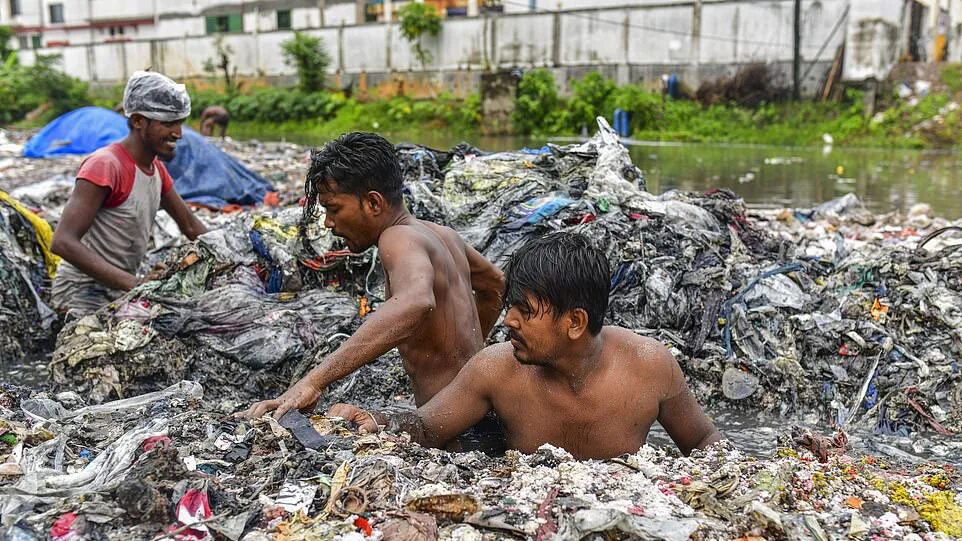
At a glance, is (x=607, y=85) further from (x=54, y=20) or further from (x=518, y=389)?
(x=54, y=20)

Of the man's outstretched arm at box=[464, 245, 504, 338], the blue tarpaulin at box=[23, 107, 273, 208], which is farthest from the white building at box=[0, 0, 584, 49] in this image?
the man's outstretched arm at box=[464, 245, 504, 338]

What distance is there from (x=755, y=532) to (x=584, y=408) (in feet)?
2.23

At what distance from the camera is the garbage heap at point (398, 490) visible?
203cm

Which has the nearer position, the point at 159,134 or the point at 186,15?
the point at 159,134

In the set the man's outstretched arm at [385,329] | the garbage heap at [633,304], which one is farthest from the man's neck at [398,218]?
the garbage heap at [633,304]

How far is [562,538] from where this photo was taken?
1.99 metres

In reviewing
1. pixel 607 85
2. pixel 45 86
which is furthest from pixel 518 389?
pixel 45 86

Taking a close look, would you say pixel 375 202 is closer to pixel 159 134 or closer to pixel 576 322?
pixel 576 322

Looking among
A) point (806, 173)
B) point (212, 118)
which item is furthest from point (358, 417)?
point (212, 118)

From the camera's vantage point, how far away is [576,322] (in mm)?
2453

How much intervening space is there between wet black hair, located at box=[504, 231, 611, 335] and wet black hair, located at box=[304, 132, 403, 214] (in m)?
0.73

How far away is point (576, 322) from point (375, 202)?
0.94 metres

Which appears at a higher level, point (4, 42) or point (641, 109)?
point (4, 42)

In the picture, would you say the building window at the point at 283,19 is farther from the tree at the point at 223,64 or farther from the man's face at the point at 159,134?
the man's face at the point at 159,134
